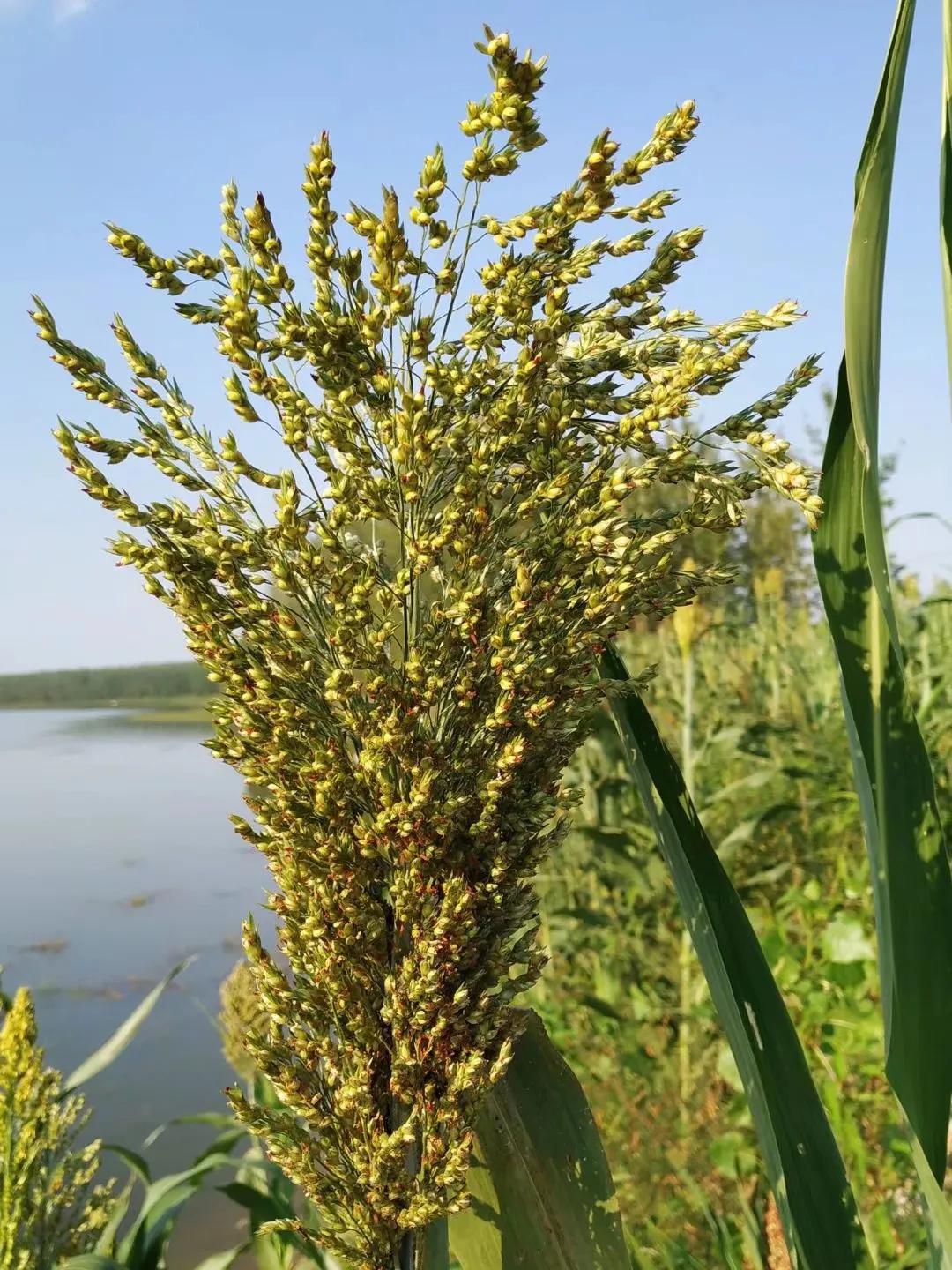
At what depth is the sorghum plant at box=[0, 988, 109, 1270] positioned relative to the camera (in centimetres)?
202

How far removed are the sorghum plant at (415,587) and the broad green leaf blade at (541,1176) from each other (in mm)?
219

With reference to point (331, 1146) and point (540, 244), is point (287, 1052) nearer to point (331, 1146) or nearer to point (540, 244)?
point (331, 1146)

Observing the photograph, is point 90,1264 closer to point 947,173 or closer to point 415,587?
point 415,587

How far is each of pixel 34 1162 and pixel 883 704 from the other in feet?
6.49

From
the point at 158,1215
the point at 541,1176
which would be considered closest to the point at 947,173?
the point at 541,1176

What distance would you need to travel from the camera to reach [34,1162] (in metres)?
2.09

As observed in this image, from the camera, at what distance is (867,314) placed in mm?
981

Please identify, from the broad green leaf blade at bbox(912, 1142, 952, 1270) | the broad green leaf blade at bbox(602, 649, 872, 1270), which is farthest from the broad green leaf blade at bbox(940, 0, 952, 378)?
the broad green leaf blade at bbox(912, 1142, 952, 1270)

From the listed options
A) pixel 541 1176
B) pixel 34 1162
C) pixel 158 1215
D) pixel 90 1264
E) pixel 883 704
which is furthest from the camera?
pixel 158 1215

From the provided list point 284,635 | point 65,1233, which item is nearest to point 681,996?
point 65,1233

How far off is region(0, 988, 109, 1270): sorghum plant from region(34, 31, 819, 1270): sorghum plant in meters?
Answer: 1.20

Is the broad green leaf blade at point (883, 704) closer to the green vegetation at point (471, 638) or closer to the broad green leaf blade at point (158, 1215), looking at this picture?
the green vegetation at point (471, 638)

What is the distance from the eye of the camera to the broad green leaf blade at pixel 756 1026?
1.09 metres

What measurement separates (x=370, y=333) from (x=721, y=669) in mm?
4869
